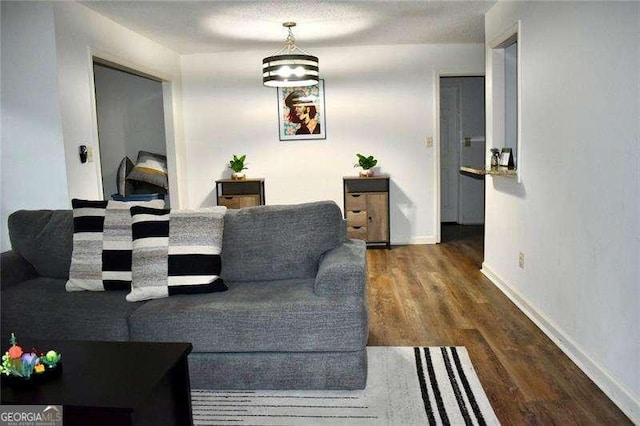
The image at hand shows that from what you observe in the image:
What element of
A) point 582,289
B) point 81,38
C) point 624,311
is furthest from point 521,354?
point 81,38

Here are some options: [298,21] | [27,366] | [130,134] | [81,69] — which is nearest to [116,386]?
[27,366]

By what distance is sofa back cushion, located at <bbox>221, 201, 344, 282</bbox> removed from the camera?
9.75ft

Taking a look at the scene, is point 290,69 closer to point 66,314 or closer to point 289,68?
point 289,68

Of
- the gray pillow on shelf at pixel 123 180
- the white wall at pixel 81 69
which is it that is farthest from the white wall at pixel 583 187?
the gray pillow on shelf at pixel 123 180

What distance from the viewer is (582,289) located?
2.77 metres

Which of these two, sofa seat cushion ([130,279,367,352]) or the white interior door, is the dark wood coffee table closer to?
sofa seat cushion ([130,279,367,352])

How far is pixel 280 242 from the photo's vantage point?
2982mm

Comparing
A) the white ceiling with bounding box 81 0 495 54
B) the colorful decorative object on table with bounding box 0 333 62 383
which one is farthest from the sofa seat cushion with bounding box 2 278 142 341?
the white ceiling with bounding box 81 0 495 54

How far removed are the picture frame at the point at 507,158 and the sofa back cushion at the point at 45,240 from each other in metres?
3.05

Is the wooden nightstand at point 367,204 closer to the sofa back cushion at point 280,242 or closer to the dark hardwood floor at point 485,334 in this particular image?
the dark hardwood floor at point 485,334

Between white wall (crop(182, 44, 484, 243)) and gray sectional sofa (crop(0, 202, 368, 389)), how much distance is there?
3.50 m

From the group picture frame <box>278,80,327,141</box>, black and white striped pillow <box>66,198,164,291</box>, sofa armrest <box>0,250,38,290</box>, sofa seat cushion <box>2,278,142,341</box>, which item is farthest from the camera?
picture frame <box>278,80,327,141</box>

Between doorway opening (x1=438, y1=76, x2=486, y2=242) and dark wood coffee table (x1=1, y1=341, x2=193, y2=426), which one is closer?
dark wood coffee table (x1=1, y1=341, x2=193, y2=426)

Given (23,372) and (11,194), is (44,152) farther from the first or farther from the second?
(23,372)
